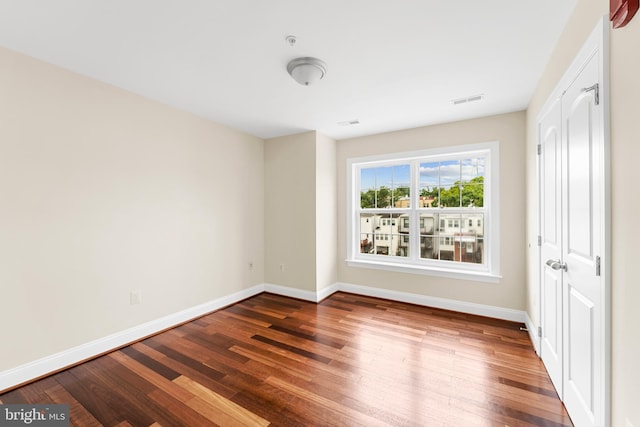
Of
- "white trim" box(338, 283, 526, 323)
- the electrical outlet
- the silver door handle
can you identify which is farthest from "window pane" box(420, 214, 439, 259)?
the electrical outlet

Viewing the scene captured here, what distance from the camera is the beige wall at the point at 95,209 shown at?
2.02 m

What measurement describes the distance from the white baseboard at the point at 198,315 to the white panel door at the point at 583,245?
109 cm

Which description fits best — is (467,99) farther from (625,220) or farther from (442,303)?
(442,303)

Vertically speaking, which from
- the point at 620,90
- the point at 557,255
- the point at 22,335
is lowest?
the point at 22,335

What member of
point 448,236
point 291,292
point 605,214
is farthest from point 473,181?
point 291,292

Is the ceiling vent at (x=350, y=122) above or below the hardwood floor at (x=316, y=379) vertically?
above

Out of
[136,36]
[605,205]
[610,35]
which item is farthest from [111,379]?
[610,35]

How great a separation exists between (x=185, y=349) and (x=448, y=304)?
3083 millimetres

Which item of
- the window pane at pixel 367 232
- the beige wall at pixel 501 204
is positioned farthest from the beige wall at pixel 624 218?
the window pane at pixel 367 232

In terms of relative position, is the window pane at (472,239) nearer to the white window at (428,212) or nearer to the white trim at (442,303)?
the white window at (428,212)

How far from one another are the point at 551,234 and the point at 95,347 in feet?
12.8

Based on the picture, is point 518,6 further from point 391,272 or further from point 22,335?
point 22,335

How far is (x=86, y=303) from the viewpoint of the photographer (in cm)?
238

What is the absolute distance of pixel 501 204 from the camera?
3242mm
